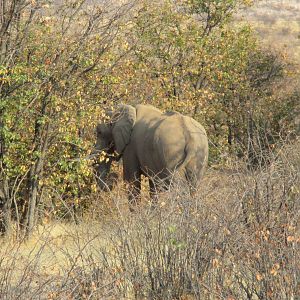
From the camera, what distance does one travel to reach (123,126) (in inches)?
627

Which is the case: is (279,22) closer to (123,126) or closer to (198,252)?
(123,126)

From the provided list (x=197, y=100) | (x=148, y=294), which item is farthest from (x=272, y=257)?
(x=197, y=100)

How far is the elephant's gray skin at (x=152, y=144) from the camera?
1445 centimetres

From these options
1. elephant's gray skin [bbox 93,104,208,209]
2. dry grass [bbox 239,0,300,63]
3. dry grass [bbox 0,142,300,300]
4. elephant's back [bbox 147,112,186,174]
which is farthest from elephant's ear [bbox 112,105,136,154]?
dry grass [bbox 239,0,300,63]

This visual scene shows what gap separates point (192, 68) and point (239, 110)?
3.81m

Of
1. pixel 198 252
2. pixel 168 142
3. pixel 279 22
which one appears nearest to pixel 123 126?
pixel 168 142

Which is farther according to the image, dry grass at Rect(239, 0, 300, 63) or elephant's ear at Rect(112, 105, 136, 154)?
dry grass at Rect(239, 0, 300, 63)

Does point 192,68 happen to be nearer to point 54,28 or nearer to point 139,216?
point 54,28

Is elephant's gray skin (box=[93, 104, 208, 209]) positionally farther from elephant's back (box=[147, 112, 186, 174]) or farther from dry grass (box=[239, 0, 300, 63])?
dry grass (box=[239, 0, 300, 63])

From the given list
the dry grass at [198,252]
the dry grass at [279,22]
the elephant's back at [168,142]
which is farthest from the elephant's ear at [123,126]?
the dry grass at [279,22]

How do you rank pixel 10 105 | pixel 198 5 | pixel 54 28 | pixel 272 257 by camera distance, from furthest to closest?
pixel 198 5 → pixel 54 28 → pixel 10 105 → pixel 272 257

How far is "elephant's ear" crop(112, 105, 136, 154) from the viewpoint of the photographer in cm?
1560

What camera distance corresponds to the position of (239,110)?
24438 mm

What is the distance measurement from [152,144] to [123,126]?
98 centimetres
